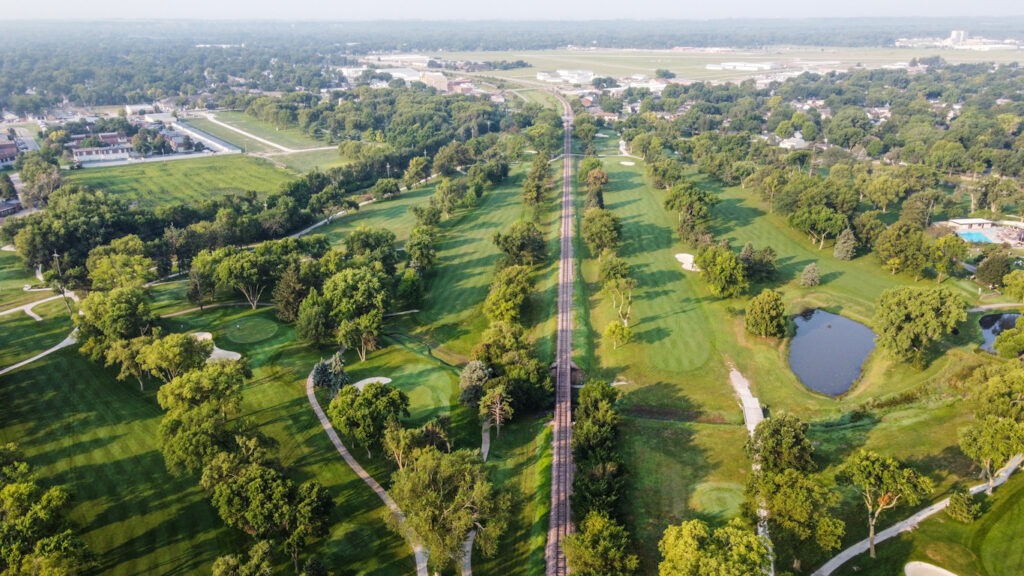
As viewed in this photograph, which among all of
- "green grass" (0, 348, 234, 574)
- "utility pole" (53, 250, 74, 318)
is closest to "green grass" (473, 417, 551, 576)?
"green grass" (0, 348, 234, 574)

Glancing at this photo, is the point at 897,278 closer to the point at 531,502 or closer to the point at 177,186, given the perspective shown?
the point at 531,502

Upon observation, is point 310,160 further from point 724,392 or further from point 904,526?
point 904,526

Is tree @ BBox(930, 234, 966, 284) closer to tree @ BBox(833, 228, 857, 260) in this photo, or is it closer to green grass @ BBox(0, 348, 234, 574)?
tree @ BBox(833, 228, 857, 260)

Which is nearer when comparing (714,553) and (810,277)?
(714,553)

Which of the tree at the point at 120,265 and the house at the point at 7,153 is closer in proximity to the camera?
the tree at the point at 120,265

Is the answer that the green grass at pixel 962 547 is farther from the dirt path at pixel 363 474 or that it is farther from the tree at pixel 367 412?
the tree at pixel 367 412

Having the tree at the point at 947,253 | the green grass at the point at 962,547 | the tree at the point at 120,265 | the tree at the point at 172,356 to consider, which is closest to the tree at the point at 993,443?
the green grass at the point at 962,547

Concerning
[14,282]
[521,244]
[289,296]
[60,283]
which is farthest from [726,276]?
[14,282]
